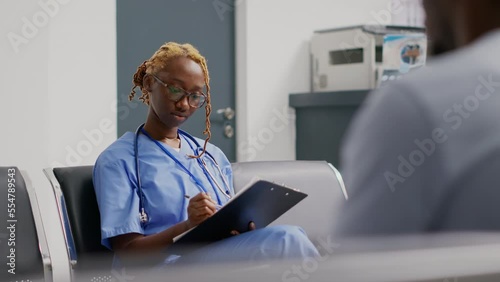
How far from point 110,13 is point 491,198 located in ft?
9.97

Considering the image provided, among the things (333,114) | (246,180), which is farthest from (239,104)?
(246,180)

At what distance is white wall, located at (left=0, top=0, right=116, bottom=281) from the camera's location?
9.64ft

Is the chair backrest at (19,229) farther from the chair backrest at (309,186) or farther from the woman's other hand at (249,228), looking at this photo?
the chair backrest at (309,186)

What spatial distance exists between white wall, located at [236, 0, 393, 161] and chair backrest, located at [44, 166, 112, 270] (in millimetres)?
2099

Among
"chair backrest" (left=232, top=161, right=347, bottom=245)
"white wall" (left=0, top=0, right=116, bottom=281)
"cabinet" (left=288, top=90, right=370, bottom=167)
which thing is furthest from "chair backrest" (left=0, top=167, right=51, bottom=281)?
"cabinet" (left=288, top=90, right=370, bottom=167)

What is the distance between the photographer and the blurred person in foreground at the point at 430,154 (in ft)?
1.54

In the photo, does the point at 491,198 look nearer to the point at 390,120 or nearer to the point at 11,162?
the point at 390,120

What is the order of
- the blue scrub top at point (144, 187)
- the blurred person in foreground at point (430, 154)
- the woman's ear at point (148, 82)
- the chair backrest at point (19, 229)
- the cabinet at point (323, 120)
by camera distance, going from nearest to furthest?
1. the blurred person in foreground at point (430, 154)
2. the blue scrub top at point (144, 187)
3. the chair backrest at point (19, 229)
4. the woman's ear at point (148, 82)
5. the cabinet at point (323, 120)

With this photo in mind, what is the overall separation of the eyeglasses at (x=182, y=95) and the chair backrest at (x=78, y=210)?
1.06ft

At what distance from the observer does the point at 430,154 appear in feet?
1.57

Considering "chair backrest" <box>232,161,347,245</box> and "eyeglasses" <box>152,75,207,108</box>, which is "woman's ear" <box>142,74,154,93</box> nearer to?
"eyeglasses" <box>152,75,207,108</box>

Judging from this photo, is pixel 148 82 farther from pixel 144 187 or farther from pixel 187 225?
pixel 187 225

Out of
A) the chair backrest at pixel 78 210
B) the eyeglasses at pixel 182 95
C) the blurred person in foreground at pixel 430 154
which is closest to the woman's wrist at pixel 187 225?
the chair backrest at pixel 78 210

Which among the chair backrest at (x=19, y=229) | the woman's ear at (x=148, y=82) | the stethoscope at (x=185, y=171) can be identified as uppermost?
the woman's ear at (x=148, y=82)
